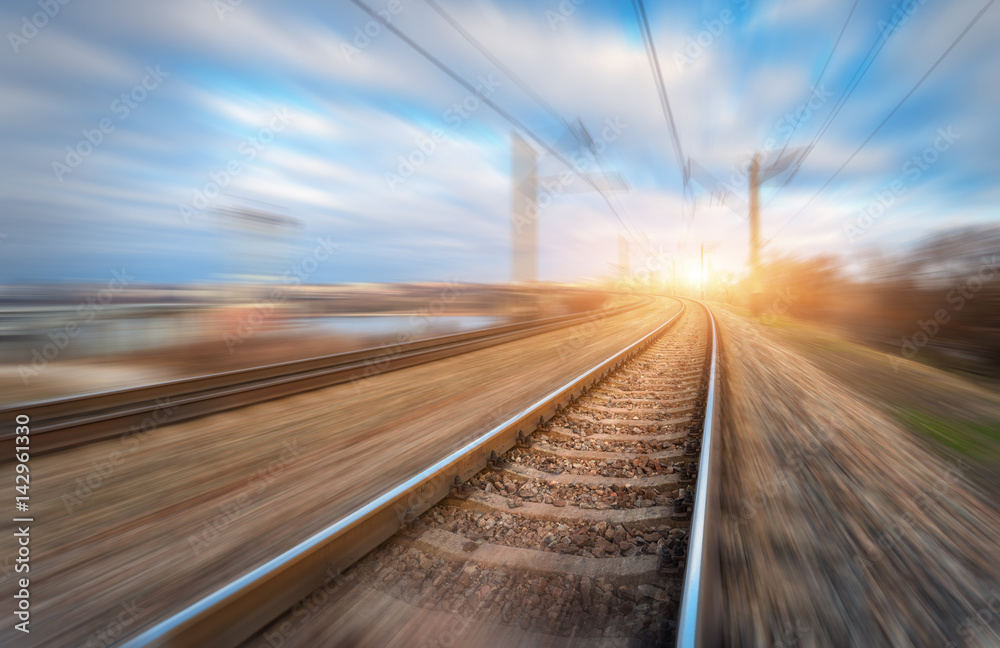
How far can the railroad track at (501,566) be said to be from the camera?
1.80m

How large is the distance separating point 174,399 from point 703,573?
605cm

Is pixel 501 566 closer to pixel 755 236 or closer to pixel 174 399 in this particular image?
pixel 174 399

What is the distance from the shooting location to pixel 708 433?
3.76m

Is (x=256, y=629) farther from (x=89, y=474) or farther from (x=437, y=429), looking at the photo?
(x=89, y=474)

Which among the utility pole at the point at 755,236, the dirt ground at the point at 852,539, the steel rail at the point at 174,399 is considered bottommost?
the dirt ground at the point at 852,539

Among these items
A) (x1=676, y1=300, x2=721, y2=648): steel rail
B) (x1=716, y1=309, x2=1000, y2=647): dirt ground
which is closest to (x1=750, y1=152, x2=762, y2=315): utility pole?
(x1=716, y1=309, x2=1000, y2=647): dirt ground

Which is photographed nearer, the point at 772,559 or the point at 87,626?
the point at 87,626

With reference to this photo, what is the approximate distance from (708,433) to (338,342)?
37.0ft

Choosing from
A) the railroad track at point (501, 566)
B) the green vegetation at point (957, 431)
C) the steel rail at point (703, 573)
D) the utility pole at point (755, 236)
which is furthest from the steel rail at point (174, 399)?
the utility pole at point (755, 236)

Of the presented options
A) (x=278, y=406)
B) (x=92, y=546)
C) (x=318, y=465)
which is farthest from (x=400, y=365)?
(x=92, y=546)

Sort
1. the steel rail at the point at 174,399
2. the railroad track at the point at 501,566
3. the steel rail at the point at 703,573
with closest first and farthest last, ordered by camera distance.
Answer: the steel rail at the point at 703,573 → the railroad track at the point at 501,566 → the steel rail at the point at 174,399

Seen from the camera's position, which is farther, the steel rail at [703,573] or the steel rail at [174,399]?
A: the steel rail at [174,399]

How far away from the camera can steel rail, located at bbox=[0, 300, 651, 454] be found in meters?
4.29

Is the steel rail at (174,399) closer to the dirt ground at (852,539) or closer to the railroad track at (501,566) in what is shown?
the railroad track at (501,566)
